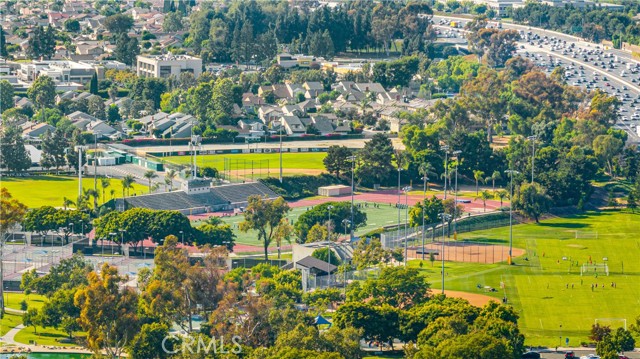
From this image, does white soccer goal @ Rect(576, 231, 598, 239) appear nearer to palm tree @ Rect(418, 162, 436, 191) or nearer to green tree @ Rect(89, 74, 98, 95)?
palm tree @ Rect(418, 162, 436, 191)

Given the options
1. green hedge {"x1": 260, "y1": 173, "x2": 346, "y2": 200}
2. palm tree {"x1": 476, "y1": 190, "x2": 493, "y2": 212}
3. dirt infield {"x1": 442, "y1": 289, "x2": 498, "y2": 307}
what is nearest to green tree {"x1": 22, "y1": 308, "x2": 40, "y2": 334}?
dirt infield {"x1": 442, "y1": 289, "x2": 498, "y2": 307}

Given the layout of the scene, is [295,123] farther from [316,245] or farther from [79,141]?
[316,245]

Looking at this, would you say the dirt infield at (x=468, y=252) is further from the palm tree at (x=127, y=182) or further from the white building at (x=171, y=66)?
the white building at (x=171, y=66)

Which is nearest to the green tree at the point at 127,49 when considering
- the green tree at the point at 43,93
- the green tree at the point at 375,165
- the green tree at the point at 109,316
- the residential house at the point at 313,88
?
the residential house at the point at 313,88

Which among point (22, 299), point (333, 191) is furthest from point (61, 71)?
point (22, 299)

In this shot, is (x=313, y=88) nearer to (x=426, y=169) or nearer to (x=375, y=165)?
(x=375, y=165)

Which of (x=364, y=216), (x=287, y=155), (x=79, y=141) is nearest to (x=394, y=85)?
(x=287, y=155)
